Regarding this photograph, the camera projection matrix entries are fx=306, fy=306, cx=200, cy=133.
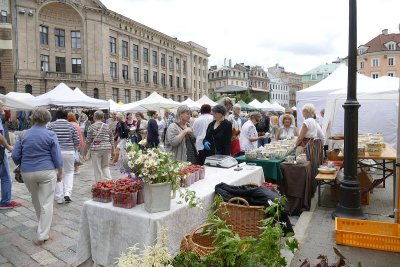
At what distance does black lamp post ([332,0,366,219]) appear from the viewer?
4.87m

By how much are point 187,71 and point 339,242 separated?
209 feet

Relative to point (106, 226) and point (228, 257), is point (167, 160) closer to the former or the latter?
point (106, 226)

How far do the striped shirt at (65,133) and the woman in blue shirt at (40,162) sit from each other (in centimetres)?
170

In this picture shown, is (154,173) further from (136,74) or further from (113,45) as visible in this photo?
(136,74)

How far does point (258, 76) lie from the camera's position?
10350 centimetres

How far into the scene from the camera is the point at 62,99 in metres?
12.7

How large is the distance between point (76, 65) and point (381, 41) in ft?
183

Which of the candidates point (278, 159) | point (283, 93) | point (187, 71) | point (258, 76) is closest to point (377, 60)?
point (187, 71)

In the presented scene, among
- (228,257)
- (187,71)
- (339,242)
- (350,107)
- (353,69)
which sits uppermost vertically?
(187,71)

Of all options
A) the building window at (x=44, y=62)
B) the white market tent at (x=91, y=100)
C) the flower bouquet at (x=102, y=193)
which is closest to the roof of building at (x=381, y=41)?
the building window at (x=44, y=62)

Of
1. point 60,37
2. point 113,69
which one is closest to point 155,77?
point 113,69

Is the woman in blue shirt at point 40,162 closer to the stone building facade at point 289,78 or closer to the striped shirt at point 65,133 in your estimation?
the striped shirt at point 65,133

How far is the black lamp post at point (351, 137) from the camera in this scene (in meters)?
4.87

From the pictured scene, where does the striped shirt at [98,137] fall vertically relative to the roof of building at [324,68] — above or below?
below
